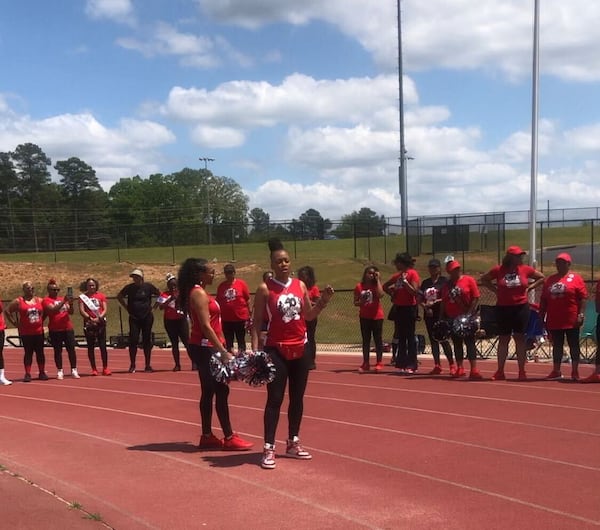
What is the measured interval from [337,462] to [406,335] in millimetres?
6488

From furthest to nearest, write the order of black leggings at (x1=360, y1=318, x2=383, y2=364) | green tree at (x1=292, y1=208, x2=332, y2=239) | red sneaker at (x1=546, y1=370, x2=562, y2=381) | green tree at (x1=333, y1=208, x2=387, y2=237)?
green tree at (x1=292, y1=208, x2=332, y2=239) < green tree at (x1=333, y1=208, x2=387, y2=237) < black leggings at (x1=360, y1=318, x2=383, y2=364) < red sneaker at (x1=546, y1=370, x2=562, y2=381)

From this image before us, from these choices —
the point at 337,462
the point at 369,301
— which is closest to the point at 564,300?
the point at 369,301

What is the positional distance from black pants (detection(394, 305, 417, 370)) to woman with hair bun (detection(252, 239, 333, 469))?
640 cm

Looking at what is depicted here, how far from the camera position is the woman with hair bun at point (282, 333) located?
684 centimetres

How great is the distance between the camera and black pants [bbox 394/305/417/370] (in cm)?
1323

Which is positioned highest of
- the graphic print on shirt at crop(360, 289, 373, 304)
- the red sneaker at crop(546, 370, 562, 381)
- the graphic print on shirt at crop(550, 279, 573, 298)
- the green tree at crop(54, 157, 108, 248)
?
the green tree at crop(54, 157, 108, 248)

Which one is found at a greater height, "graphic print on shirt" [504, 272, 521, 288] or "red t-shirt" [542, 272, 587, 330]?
"graphic print on shirt" [504, 272, 521, 288]

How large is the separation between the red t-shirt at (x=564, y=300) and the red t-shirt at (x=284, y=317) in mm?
5893

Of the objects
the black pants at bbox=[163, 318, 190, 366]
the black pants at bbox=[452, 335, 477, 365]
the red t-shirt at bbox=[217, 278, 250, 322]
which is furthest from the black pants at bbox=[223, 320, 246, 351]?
the black pants at bbox=[452, 335, 477, 365]

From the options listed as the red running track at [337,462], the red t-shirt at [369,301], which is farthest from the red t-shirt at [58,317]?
the red t-shirt at [369,301]

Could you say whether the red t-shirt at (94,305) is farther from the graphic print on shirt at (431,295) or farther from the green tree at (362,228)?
the green tree at (362,228)

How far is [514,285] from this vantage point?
11.6 metres

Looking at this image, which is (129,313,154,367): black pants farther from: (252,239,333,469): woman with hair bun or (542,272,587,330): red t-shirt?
(252,239,333,469): woman with hair bun

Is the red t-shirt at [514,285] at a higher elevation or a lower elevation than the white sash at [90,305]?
higher
